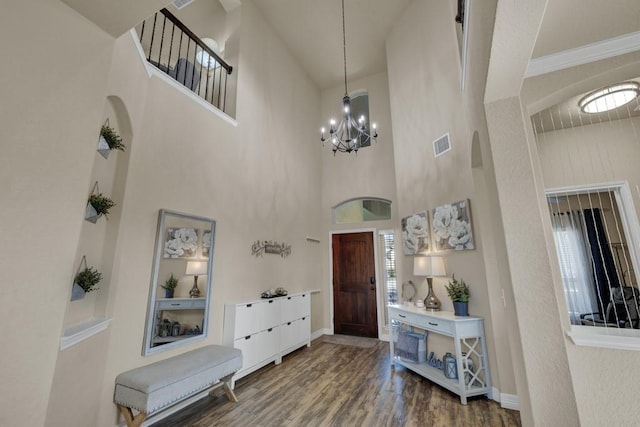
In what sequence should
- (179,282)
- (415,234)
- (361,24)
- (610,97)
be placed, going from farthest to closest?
(361,24), (415,234), (179,282), (610,97)

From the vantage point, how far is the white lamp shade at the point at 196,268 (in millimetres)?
3158

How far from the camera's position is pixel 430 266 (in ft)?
12.5

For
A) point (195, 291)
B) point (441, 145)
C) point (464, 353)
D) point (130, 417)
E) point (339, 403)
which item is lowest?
point (339, 403)

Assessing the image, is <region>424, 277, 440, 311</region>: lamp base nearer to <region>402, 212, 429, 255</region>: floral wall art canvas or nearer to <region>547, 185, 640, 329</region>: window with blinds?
<region>402, 212, 429, 255</region>: floral wall art canvas

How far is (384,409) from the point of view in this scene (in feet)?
9.23

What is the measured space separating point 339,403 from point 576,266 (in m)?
3.20

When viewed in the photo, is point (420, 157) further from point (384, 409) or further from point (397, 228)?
point (384, 409)

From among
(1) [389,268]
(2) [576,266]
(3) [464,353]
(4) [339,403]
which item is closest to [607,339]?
(3) [464,353]

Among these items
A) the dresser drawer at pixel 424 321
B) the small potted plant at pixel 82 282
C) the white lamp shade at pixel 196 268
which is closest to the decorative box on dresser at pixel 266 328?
the white lamp shade at pixel 196 268

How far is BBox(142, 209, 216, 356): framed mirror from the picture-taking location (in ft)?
9.05

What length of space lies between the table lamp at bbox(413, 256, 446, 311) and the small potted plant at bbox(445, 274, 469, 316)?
10.6 inches

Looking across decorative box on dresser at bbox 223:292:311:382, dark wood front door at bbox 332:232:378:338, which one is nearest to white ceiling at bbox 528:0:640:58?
decorative box on dresser at bbox 223:292:311:382

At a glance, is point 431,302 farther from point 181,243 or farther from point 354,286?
point 181,243

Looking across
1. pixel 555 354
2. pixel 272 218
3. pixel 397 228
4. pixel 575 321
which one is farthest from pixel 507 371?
pixel 272 218
